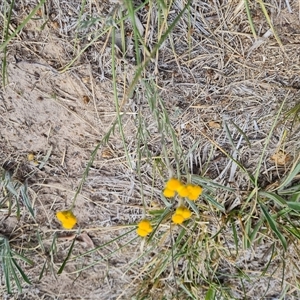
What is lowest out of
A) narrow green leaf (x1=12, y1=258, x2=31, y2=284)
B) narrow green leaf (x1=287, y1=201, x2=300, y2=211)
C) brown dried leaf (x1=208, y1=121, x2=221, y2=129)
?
narrow green leaf (x1=12, y1=258, x2=31, y2=284)

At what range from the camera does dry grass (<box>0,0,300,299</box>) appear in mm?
1130

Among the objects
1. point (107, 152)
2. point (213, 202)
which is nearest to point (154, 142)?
point (107, 152)

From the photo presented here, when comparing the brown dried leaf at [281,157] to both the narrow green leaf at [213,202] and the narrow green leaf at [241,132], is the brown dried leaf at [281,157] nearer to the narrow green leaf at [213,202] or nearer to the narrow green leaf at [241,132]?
the narrow green leaf at [241,132]

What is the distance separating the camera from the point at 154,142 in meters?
1.24

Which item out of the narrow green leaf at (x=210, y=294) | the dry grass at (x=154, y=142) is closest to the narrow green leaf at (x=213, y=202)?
the dry grass at (x=154, y=142)

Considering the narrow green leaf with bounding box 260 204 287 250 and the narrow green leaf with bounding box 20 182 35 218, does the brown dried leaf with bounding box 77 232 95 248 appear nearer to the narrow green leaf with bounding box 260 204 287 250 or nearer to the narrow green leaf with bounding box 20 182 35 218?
the narrow green leaf with bounding box 20 182 35 218

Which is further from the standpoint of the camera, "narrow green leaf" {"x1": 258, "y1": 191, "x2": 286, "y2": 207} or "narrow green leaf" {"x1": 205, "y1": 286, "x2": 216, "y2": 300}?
"narrow green leaf" {"x1": 205, "y1": 286, "x2": 216, "y2": 300}

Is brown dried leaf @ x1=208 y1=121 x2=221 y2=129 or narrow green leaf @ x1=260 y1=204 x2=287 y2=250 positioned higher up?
brown dried leaf @ x1=208 y1=121 x2=221 y2=129

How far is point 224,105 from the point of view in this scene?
3.91 ft

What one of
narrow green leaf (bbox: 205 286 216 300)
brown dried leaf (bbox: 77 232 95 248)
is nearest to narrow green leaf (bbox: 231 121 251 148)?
narrow green leaf (bbox: 205 286 216 300)

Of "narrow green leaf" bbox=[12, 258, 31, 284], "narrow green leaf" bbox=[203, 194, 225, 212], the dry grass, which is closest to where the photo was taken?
the dry grass

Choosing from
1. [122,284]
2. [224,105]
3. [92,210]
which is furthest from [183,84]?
[122,284]

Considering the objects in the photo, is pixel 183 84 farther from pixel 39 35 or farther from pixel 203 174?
pixel 39 35

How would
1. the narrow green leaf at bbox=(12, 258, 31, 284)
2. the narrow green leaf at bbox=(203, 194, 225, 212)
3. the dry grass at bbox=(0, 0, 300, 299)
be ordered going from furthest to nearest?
the narrow green leaf at bbox=(12, 258, 31, 284), the narrow green leaf at bbox=(203, 194, 225, 212), the dry grass at bbox=(0, 0, 300, 299)
